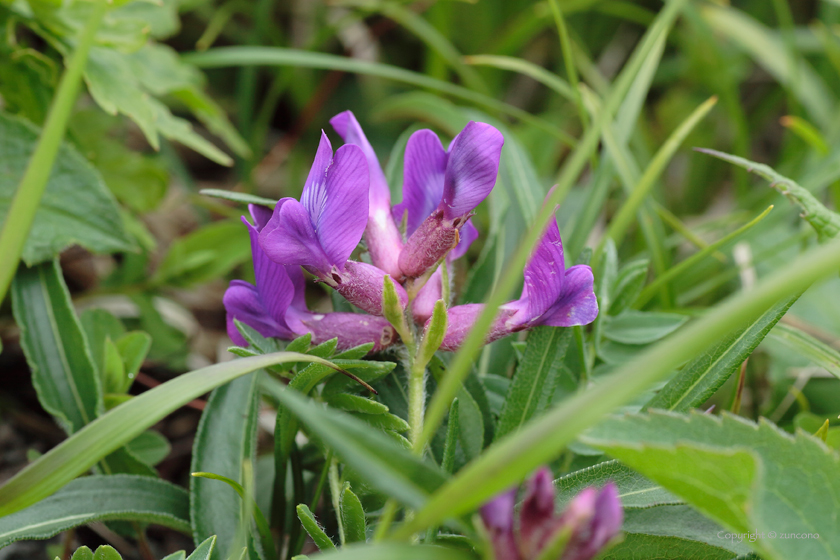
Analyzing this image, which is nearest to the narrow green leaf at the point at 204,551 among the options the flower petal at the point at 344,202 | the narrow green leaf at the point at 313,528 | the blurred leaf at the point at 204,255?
the narrow green leaf at the point at 313,528

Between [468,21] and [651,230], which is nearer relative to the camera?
[651,230]

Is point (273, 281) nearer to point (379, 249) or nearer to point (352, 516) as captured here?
point (379, 249)

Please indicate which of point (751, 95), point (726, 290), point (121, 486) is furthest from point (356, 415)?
point (751, 95)

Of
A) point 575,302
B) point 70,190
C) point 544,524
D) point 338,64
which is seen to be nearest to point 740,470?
point 544,524

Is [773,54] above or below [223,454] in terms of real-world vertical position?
above

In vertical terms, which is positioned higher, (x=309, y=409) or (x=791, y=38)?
(x=791, y=38)

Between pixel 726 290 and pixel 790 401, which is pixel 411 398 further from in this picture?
pixel 726 290

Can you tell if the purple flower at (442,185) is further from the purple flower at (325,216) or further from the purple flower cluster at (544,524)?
the purple flower cluster at (544,524)
